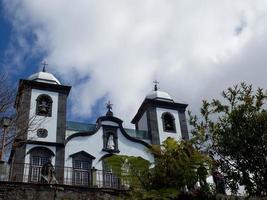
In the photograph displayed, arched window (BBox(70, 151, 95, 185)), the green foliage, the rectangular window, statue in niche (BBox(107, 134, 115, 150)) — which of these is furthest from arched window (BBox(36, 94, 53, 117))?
the green foliage

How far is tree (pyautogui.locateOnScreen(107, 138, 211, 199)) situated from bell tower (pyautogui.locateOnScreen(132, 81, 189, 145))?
1725 cm

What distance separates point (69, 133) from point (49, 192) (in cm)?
1025

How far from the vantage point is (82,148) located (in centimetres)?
2583

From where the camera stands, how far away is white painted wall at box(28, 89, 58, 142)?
25120mm

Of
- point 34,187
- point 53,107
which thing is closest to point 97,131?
point 53,107

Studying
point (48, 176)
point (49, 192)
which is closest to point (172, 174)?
point (49, 192)

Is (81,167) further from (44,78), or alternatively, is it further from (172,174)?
(172,174)

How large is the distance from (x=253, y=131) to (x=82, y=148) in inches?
689

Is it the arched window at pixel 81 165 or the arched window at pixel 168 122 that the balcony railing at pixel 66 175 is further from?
the arched window at pixel 168 122

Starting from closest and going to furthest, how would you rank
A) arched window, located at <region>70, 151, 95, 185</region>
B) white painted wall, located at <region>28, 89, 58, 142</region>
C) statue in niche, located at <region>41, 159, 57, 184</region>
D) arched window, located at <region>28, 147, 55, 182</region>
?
1. statue in niche, located at <region>41, 159, 57, 184</region>
2. arched window, located at <region>70, 151, 95, 185</region>
3. arched window, located at <region>28, 147, 55, 182</region>
4. white painted wall, located at <region>28, 89, 58, 142</region>

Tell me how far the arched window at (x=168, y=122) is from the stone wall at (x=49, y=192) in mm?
12573

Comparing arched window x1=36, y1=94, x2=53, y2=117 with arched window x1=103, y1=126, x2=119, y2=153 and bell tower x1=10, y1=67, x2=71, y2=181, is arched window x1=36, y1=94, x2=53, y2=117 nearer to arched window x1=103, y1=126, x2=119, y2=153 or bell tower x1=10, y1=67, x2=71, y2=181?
bell tower x1=10, y1=67, x2=71, y2=181

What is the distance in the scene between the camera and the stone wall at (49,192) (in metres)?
16.0

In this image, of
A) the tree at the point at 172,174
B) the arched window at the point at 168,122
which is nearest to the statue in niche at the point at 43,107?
the arched window at the point at 168,122
